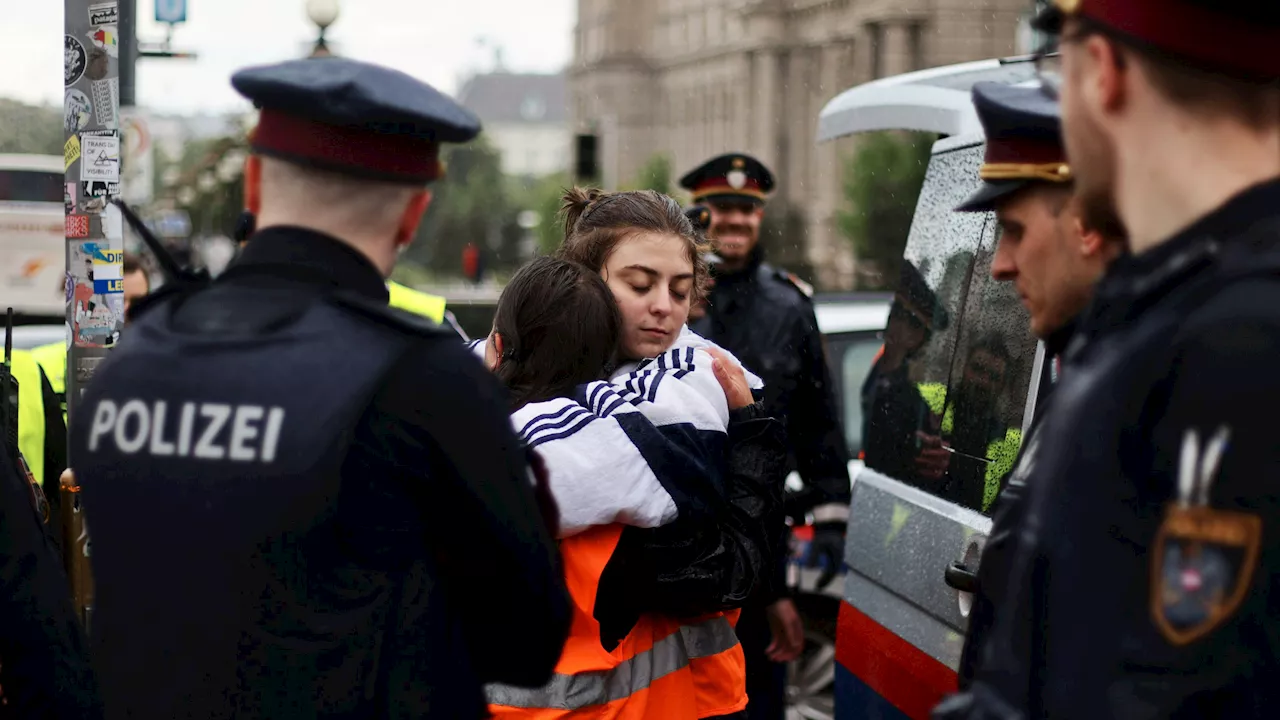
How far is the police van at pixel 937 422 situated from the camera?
364 centimetres

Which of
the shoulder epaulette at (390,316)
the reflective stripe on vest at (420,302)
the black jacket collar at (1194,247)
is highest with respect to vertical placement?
the black jacket collar at (1194,247)

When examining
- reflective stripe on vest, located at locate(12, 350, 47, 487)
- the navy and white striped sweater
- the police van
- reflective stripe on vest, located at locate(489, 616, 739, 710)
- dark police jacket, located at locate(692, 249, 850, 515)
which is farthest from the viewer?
dark police jacket, located at locate(692, 249, 850, 515)

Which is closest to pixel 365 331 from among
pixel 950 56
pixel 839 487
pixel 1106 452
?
pixel 1106 452

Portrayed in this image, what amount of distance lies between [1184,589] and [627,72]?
112 metres

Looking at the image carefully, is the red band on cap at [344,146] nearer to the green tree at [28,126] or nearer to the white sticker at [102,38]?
the white sticker at [102,38]

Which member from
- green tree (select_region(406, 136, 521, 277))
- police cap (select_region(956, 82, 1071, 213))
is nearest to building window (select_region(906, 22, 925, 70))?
green tree (select_region(406, 136, 521, 277))

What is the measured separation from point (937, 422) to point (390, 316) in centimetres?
222

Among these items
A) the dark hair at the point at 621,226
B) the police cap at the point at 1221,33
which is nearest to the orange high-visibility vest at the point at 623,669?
the dark hair at the point at 621,226

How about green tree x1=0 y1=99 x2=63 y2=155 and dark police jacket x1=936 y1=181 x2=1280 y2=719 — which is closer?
dark police jacket x1=936 y1=181 x2=1280 y2=719

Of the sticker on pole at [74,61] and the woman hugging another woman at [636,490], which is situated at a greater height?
the sticker on pole at [74,61]

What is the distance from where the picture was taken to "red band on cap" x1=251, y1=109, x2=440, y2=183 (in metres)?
2.18

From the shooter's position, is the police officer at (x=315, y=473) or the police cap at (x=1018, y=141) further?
the police cap at (x=1018, y=141)

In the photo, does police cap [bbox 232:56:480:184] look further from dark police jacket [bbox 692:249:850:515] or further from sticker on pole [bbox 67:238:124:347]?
dark police jacket [bbox 692:249:850:515]

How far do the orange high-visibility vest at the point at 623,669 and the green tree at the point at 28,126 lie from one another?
7.25 metres
